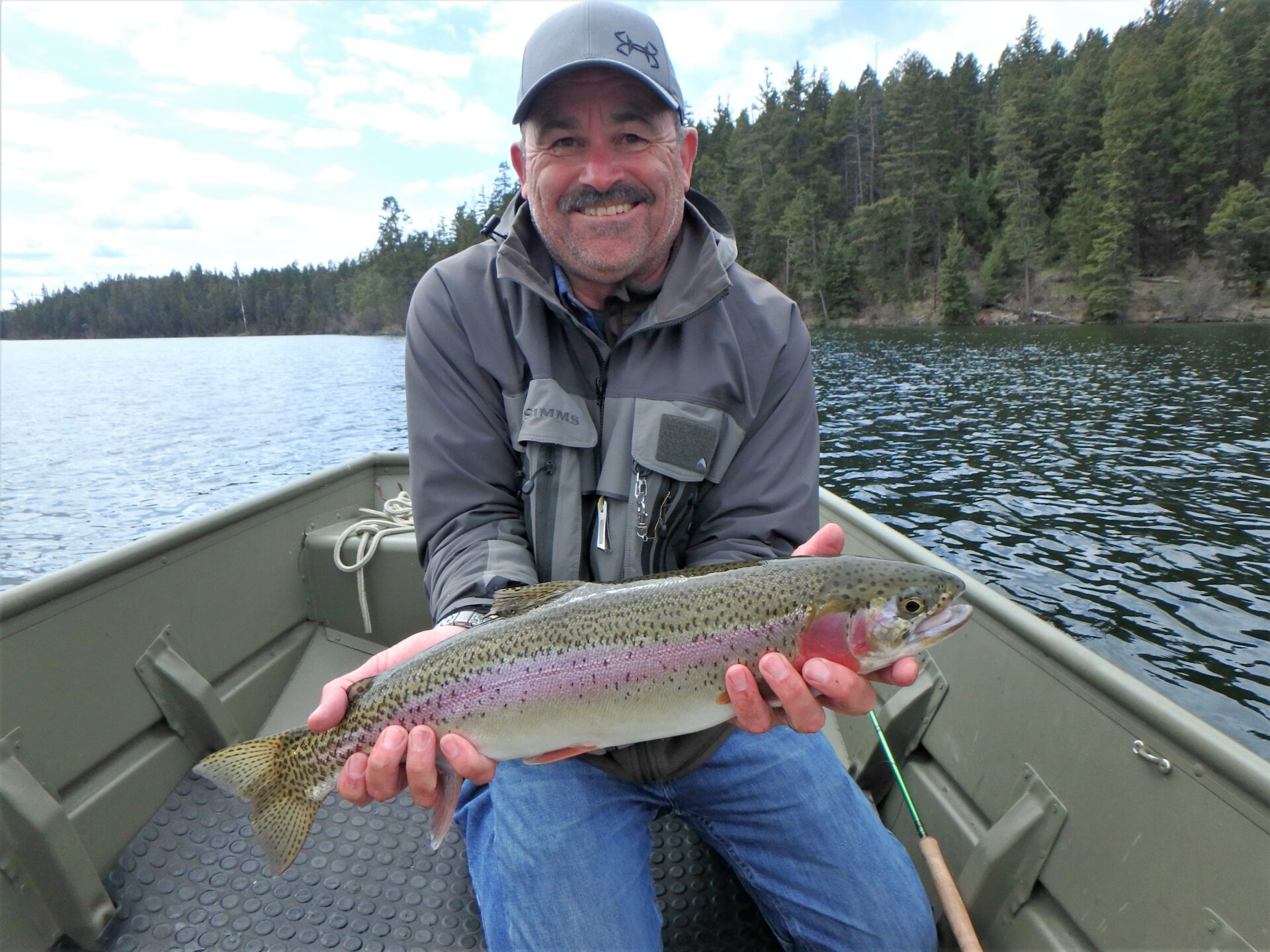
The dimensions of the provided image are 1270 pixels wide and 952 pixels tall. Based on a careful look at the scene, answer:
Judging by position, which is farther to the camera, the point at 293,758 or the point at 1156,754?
the point at 293,758

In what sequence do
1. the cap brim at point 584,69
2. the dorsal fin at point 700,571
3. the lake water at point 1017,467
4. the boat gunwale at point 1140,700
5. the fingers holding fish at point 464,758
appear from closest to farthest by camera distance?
the boat gunwale at point 1140,700 < the fingers holding fish at point 464,758 < the dorsal fin at point 700,571 < the cap brim at point 584,69 < the lake water at point 1017,467

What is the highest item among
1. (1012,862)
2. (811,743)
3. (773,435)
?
(773,435)

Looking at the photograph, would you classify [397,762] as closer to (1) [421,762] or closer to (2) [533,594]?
(1) [421,762]

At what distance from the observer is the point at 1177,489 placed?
512 inches

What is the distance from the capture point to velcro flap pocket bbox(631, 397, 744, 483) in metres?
2.98

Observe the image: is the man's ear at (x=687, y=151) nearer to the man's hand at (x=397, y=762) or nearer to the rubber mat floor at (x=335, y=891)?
the man's hand at (x=397, y=762)

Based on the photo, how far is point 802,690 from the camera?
7.58 ft

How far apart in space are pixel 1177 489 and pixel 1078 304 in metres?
49.4

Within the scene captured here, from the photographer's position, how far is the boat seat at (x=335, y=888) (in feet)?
9.53

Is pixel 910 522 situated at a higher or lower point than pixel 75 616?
lower

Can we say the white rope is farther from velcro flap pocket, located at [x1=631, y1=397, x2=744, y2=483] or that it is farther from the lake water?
the lake water

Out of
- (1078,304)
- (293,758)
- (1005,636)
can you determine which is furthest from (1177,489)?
(1078,304)

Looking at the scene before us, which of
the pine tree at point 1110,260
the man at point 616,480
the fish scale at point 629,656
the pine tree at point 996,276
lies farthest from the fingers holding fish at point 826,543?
the pine tree at point 996,276

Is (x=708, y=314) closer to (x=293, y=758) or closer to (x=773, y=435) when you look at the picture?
(x=773, y=435)
